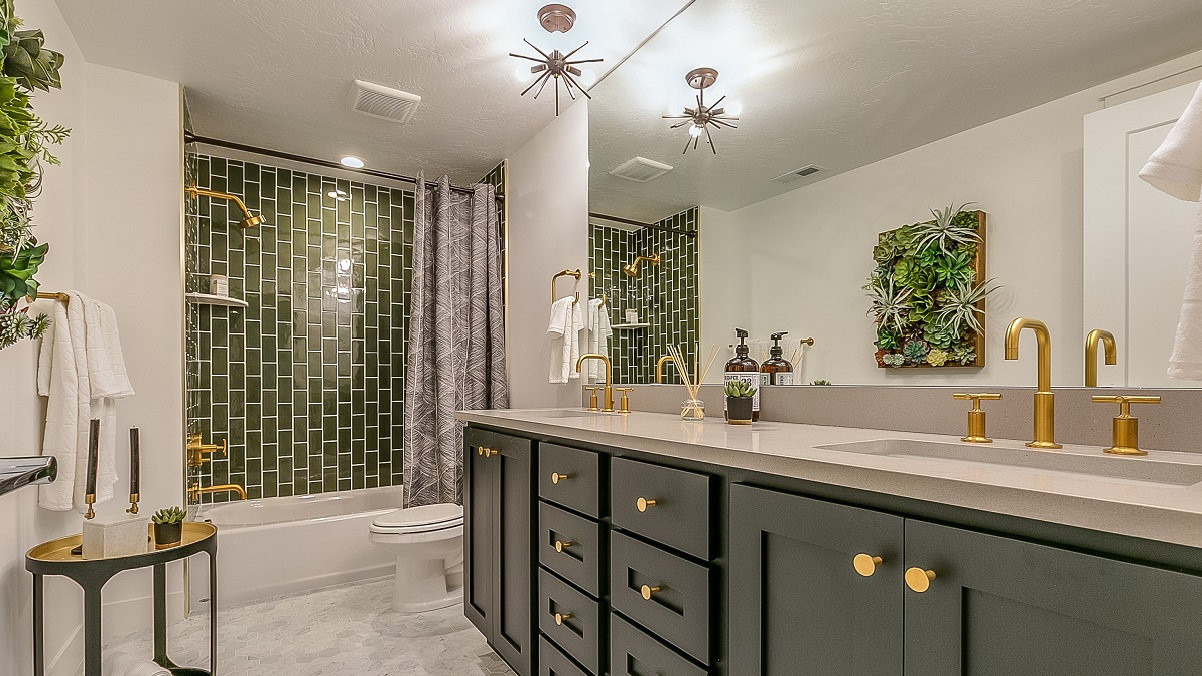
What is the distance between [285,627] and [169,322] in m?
1.39

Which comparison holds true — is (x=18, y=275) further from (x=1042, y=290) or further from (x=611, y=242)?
(x=611, y=242)

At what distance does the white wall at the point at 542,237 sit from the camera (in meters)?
2.78

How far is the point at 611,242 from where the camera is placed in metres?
2.56

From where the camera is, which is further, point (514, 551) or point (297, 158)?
point (297, 158)

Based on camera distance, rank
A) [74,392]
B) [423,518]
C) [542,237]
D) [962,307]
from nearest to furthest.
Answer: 1. [962,307]
2. [74,392]
3. [423,518]
4. [542,237]

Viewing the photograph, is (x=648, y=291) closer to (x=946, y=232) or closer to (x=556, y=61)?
(x=556, y=61)

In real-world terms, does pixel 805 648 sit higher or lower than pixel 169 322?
lower

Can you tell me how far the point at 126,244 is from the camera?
255 centimetres

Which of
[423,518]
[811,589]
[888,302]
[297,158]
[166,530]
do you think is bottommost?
[423,518]

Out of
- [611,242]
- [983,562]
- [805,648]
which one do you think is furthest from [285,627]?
[983,562]

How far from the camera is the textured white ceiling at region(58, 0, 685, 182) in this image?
212 cm

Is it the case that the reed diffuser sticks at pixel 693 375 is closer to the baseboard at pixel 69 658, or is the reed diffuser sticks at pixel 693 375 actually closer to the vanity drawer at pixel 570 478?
the vanity drawer at pixel 570 478

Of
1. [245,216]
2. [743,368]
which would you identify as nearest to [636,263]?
[743,368]

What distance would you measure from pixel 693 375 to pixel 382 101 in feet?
6.23
